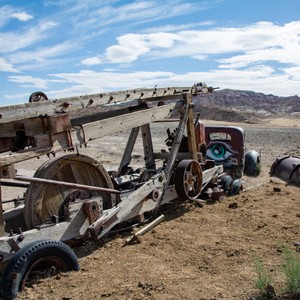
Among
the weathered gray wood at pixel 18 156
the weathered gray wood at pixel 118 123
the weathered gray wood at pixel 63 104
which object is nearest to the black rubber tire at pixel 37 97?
the weathered gray wood at pixel 63 104

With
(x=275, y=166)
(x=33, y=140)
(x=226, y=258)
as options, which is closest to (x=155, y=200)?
(x=226, y=258)

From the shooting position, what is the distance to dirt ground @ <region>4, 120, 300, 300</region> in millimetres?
4648

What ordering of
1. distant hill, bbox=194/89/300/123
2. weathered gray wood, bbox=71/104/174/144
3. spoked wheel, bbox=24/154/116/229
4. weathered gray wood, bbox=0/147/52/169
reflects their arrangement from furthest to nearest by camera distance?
distant hill, bbox=194/89/300/123 → weathered gray wood, bbox=71/104/174/144 → spoked wheel, bbox=24/154/116/229 → weathered gray wood, bbox=0/147/52/169

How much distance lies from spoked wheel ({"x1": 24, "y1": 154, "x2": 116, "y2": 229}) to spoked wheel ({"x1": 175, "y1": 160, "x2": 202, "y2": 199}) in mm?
1623

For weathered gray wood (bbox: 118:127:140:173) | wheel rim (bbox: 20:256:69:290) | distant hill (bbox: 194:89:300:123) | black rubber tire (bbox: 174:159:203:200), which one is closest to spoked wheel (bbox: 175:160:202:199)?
black rubber tire (bbox: 174:159:203:200)

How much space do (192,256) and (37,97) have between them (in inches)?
115

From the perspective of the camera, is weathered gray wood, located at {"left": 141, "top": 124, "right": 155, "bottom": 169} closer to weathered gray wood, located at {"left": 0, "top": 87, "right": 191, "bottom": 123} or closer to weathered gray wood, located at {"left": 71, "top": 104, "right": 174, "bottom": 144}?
weathered gray wood, located at {"left": 71, "top": 104, "right": 174, "bottom": 144}

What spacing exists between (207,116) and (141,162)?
44600 mm

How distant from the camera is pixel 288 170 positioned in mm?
12133

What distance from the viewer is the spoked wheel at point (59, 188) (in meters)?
5.79

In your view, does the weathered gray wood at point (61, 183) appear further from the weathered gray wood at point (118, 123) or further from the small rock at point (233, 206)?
the small rock at point (233, 206)

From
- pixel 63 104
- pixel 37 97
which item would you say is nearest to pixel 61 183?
pixel 63 104

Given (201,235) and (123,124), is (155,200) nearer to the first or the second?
(201,235)

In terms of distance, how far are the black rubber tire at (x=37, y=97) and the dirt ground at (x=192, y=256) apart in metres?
2.17
